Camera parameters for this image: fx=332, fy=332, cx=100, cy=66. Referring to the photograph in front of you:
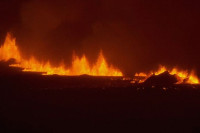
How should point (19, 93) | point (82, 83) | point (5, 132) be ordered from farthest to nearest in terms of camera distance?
1. point (82, 83)
2. point (19, 93)
3. point (5, 132)

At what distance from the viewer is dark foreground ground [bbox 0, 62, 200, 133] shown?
21266 millimetres

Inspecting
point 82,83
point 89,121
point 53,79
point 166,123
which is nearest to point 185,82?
point 82,83

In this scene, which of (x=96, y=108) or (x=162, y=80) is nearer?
(x=96, y=108)

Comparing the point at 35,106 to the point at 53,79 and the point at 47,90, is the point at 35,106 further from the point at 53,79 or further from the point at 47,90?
the point at 53,79

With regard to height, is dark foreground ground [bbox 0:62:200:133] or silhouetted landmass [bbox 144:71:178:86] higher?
silhouetted landmass [bbox 144:71:178:86]

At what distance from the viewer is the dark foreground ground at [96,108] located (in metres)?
21.3

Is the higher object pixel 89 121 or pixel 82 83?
pixel 82 83

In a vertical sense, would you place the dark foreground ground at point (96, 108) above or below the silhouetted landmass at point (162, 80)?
below

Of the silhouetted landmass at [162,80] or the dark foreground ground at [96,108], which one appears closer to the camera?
the dark foreground ground at [96,108]

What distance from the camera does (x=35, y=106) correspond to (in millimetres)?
27578

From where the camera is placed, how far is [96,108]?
89.2ft

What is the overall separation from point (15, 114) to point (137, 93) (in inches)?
563

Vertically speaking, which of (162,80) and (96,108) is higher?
(162,80)

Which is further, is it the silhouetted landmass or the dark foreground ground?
the silhouetted landmass
